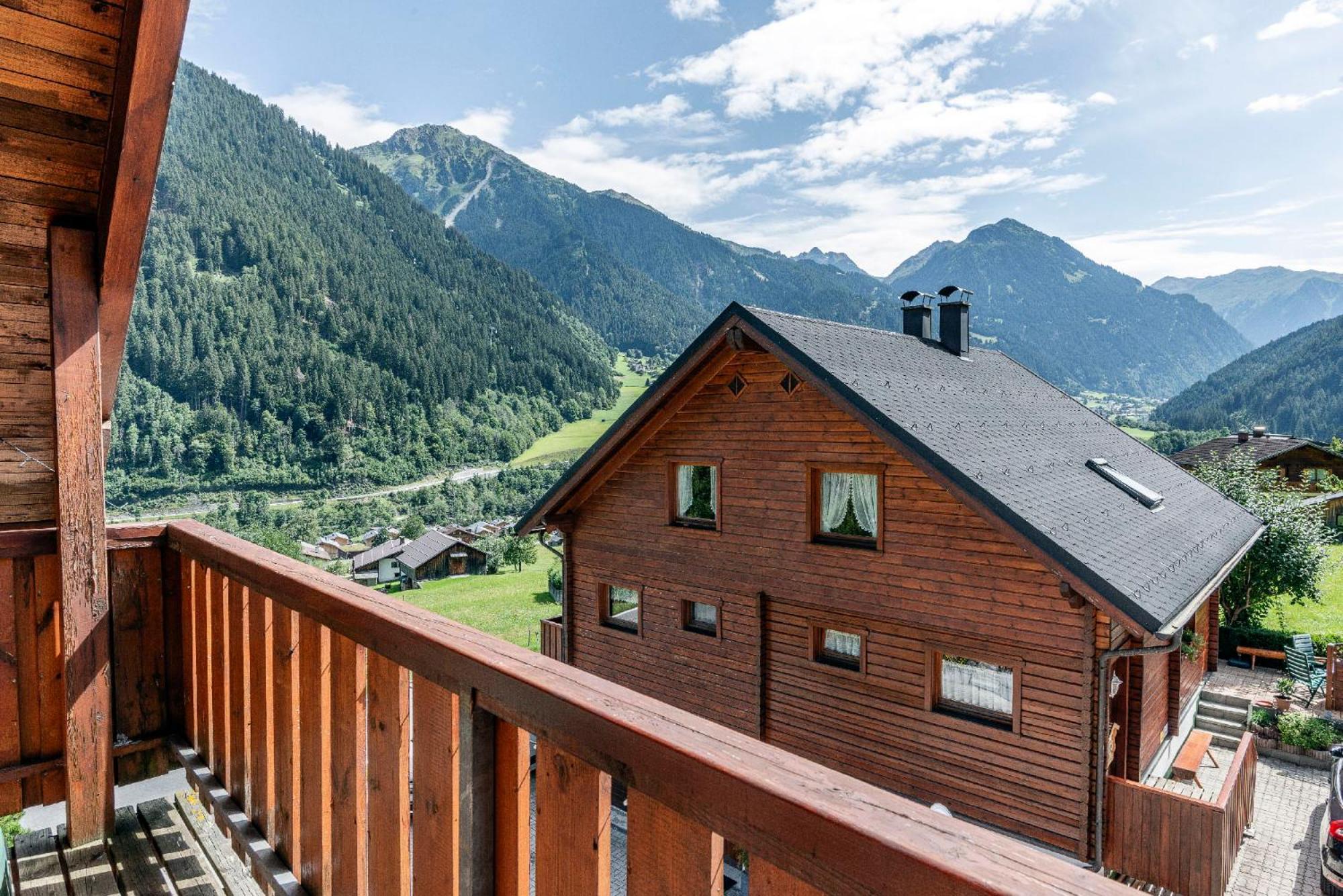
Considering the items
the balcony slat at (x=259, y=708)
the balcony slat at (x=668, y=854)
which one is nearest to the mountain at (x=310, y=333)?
the balcony slat at (x=259, y=708)

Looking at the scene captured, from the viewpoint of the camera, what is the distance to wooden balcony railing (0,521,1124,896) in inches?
26.5

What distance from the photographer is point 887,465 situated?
8672 millimetres

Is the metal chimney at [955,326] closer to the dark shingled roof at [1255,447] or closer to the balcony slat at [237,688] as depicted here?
the balcony slat at [237,688]

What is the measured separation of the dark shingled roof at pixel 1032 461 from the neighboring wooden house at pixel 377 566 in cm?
4141

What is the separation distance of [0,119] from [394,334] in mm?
119881

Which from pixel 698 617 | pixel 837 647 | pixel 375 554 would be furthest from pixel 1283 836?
pixel 375 554

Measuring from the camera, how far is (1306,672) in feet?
43.8

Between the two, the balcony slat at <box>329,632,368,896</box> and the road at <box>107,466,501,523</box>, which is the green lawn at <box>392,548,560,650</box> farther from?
the road at <box>107,466,501,523</box>

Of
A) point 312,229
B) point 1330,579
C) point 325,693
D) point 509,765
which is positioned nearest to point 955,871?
point 509,765

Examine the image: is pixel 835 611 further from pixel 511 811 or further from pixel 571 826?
pixel 571 826

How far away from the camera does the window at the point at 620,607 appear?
11859 millimetres

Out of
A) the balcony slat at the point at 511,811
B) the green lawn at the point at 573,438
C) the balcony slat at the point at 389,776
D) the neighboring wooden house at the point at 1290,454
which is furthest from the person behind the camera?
the green lawn at the point at 573,438

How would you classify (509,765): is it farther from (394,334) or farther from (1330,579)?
(394,334)

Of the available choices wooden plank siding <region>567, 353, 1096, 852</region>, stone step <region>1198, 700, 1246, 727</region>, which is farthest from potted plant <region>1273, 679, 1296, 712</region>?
wooden plank siding <region>567, 353, 1096, 852</region>
